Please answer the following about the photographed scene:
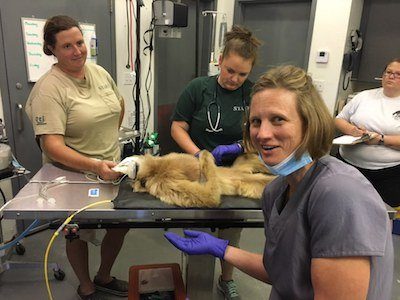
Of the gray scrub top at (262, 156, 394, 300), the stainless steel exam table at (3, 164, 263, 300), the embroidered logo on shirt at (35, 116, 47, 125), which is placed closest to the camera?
the gray scrub top at (262, 156, 394, 300)

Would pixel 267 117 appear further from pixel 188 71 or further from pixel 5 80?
pixel 188 71

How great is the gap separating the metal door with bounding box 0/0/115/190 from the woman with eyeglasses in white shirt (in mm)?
2073

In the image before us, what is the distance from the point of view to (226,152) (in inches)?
62.4

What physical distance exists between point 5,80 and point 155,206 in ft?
5.24

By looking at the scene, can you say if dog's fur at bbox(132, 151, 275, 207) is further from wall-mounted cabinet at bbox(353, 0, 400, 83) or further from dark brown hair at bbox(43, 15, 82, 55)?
wall-mounted cabinet at bbox(353, 0, 400, 83)

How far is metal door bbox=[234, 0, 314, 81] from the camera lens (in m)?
3.46

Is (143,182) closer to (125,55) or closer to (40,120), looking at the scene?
(40,120)

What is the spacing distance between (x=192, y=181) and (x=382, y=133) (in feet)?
5.23

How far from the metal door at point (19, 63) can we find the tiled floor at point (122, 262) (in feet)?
2.01

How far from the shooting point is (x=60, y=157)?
56.1 inches

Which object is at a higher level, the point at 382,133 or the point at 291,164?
the point at 291,164

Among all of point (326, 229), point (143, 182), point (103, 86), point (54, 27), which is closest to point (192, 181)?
point (143, 182)

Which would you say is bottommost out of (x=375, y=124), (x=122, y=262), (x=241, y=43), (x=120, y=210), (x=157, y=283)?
(x=122, y=262)

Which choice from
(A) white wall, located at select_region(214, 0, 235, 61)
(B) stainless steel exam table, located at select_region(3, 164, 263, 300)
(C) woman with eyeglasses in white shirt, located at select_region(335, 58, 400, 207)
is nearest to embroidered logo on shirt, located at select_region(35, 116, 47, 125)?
(B) stainless steel exam table, located at select_region(3, 164, 263, 300)
